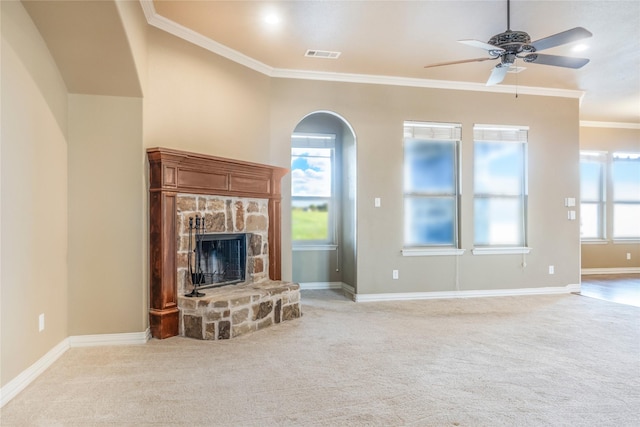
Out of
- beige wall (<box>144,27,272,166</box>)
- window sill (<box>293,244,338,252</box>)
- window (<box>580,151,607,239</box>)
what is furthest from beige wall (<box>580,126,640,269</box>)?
beige wall (<box>144,27,272,166</box>)

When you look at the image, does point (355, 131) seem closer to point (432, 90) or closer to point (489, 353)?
point (432, 90)

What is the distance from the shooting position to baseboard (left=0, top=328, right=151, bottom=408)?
262cm

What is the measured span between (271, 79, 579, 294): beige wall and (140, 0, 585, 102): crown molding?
0.28 feet

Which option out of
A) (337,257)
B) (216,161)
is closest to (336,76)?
(216,161)

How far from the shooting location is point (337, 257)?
6605 mm

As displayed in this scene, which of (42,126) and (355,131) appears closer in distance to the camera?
(42,126)

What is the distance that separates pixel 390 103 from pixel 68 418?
4913mm

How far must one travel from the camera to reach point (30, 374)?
2.87 metres

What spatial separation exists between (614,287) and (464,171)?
3.31 metres

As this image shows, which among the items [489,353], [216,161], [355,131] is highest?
[355,131]

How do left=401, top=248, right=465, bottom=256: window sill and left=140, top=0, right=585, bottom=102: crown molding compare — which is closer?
left=140, top=0, right=585, bottom=102: crown molding

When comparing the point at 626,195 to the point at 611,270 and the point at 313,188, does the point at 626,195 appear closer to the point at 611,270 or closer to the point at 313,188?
the point at 611,270

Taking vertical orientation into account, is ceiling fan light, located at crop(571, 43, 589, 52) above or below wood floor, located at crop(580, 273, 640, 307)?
above

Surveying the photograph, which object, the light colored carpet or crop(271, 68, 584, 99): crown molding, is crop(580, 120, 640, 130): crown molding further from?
the light colored carpet
